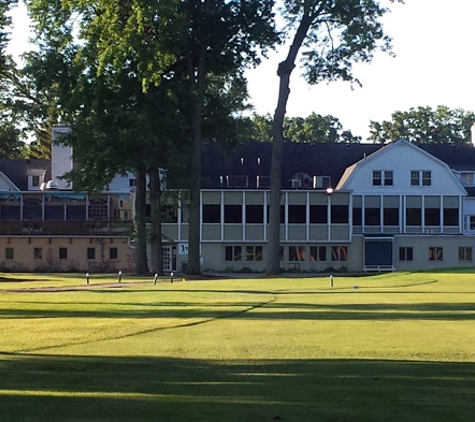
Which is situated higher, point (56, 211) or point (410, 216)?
point (56, 211)

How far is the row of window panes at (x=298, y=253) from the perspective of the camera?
239 ft

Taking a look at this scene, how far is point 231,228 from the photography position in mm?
72375

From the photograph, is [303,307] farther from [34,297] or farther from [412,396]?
[412,396]

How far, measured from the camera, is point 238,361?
14.6m

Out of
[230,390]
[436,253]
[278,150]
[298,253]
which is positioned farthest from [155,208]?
[230,390]

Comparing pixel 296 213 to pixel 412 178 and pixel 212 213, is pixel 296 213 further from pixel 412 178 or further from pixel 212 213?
pixel 412 178

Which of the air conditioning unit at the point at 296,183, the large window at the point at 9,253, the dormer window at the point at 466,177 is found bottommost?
the large window at the point at 9,253

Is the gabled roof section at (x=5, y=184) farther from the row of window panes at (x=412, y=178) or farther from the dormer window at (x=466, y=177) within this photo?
the dormer window at (x=466, y=177)

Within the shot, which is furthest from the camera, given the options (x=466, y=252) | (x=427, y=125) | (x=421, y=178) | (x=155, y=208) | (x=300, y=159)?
(x=427, y=125)

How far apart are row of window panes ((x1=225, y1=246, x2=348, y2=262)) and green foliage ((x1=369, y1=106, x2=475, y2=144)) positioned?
65687mm

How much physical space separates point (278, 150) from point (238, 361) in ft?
146

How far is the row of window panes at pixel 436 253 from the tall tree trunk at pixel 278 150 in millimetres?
18035

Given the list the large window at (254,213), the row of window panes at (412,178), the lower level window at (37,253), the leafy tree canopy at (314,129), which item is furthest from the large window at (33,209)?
the leafy tree canopy at (314,129)

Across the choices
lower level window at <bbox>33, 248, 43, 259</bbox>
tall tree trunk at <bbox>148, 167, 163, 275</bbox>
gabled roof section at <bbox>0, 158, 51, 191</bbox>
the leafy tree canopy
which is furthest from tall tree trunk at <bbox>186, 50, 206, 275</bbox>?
the leafy tree canopy
